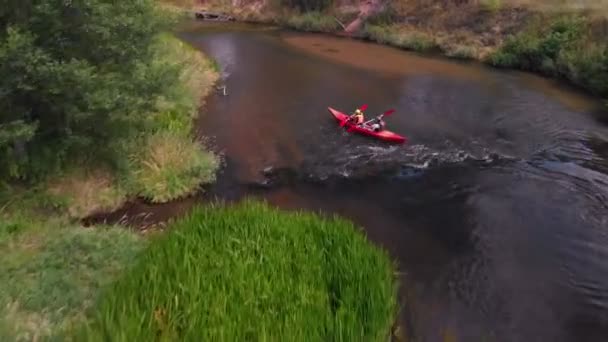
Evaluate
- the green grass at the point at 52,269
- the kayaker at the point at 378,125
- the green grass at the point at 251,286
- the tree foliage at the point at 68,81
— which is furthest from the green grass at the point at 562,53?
the green grass at the point at 52,269

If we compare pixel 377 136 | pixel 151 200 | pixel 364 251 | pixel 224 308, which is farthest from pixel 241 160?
pixel 224 308

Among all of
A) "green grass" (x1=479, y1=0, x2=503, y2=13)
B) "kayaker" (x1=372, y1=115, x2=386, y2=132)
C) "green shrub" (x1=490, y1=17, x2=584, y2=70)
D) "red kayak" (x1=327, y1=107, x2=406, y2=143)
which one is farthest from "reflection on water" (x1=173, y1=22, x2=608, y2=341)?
"green grass" (x1=479, y1=0, x2=503, y2=13)

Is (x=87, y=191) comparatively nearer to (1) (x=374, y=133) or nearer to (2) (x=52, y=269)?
(2) (x=52, y=269)

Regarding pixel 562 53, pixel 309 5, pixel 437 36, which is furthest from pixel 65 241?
pixel 309 5

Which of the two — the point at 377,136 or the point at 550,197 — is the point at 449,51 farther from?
the point at 550,197

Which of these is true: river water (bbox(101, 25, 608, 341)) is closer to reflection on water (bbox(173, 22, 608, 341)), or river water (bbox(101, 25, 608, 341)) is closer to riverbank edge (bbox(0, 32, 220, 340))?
reflection on water (bbox(173, 22, 608, 341))

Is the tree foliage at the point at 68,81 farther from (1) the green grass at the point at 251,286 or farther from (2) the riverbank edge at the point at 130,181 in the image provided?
(1) the green grass at the point at 251,286
